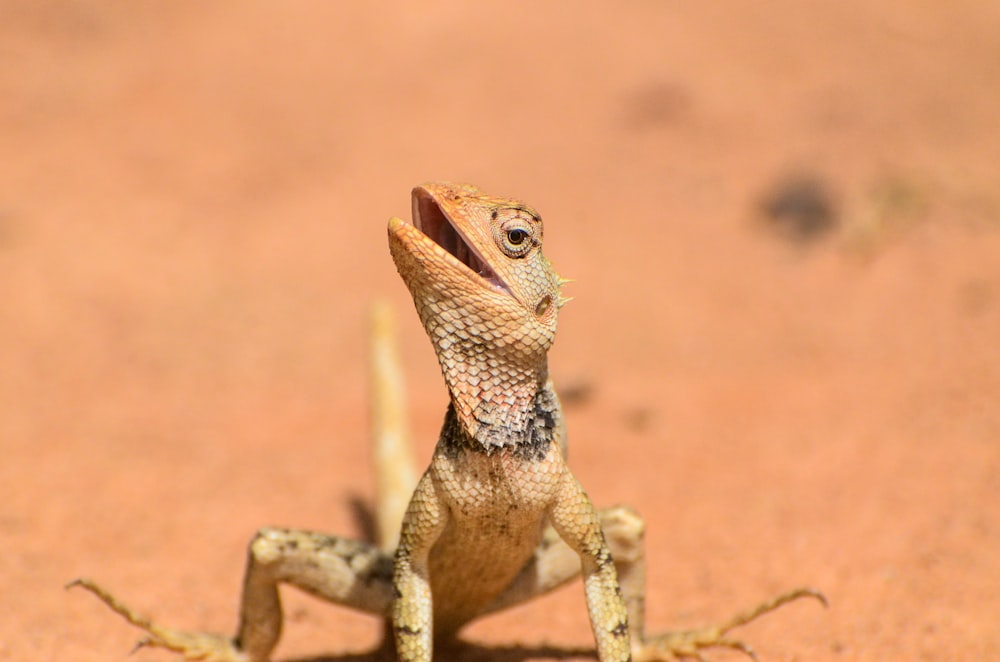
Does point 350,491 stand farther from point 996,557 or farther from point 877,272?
point 877,272

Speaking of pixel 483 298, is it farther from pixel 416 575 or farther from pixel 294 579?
pixel 294 579

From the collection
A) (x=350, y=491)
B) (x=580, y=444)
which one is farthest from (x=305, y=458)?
(x=580, y=444)

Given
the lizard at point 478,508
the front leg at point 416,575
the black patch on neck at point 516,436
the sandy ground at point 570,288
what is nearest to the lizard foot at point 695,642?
the lizard at point 478,508

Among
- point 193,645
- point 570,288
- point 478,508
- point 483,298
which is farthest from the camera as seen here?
point 570,288

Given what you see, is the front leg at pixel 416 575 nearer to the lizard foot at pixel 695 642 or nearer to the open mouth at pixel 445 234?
the open mouth at pixel 445 234

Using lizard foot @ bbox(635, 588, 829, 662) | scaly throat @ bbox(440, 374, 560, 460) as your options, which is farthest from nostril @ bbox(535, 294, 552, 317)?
lizard foot @ bbox(635, 588, 829, 662)

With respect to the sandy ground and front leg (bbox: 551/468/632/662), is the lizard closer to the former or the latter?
front leg (bbox: 551/468/632/662)

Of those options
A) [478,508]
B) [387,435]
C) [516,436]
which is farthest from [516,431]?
[387,435]
